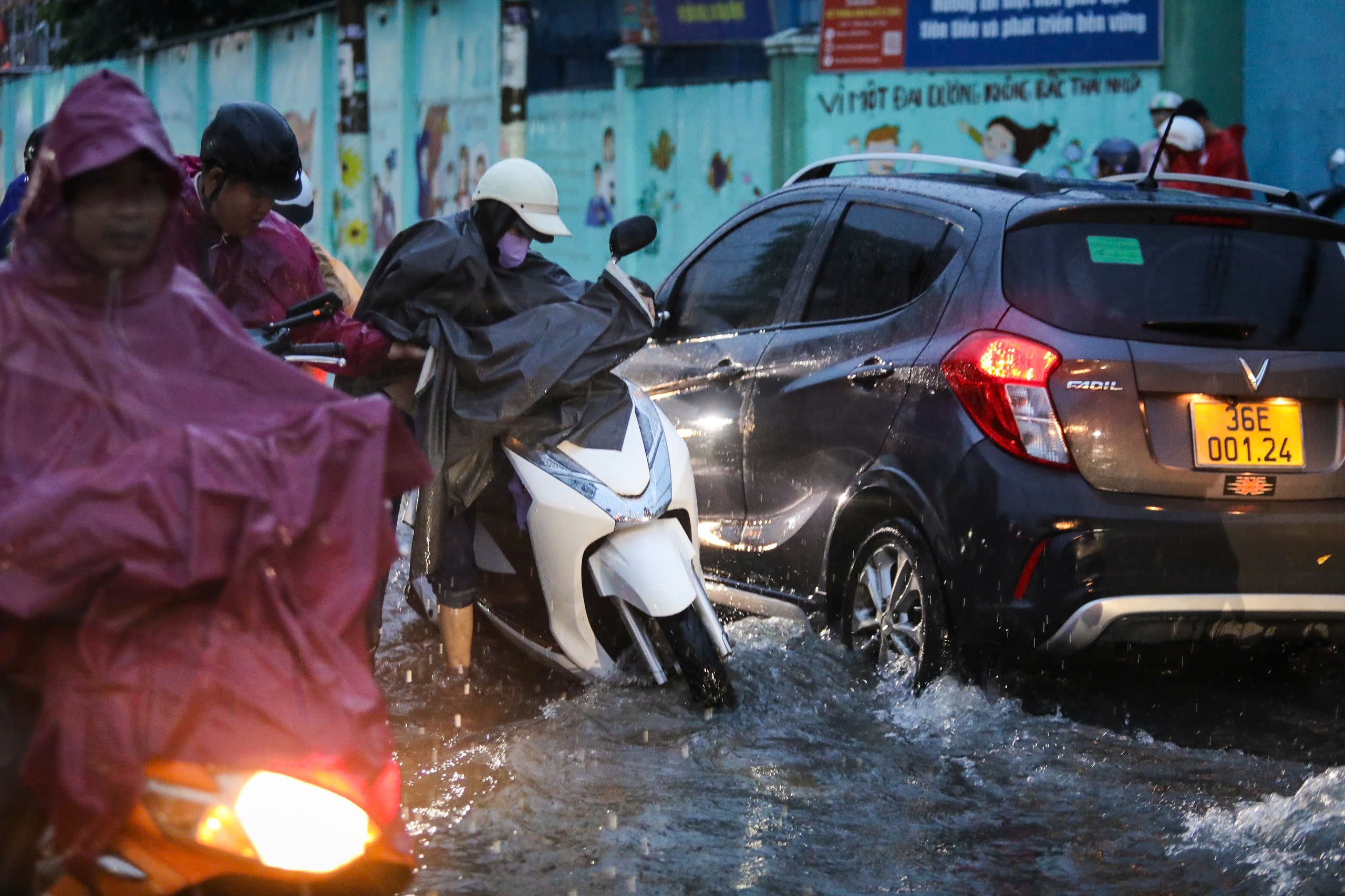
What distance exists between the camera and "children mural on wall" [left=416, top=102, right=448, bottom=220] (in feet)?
75.4

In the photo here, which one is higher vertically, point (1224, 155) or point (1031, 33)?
point (1031, 33)

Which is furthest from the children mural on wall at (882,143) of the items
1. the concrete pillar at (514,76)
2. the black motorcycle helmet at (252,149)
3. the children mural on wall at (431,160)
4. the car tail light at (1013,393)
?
the black motorcycle helmet at (252,149)

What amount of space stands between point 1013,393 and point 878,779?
119cm

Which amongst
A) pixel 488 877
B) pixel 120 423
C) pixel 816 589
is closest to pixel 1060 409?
pixel 816 589

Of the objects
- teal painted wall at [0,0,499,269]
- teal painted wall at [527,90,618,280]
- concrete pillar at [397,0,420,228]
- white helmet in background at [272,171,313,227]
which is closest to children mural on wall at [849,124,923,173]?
teal painted wall at [527,90,618,280]

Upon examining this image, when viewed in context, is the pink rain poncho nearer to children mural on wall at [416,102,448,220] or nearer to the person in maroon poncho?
the person in maroon poncho

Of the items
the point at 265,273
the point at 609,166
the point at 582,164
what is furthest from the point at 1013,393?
the point at 582,164

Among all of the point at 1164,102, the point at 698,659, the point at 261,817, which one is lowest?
the point at 698,659

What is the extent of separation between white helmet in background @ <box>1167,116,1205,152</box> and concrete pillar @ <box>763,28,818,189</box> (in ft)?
15.1

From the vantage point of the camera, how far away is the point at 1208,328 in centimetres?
525

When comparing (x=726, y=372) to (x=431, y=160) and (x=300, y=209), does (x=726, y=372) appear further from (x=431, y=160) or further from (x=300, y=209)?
(x=431, y=160)

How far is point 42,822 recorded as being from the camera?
2.52 metres

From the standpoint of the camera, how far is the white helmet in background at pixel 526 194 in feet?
17.8

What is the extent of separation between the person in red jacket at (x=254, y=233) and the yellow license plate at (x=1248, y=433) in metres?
2.38
